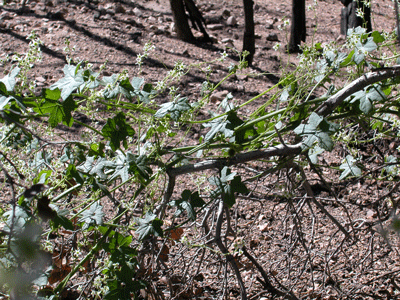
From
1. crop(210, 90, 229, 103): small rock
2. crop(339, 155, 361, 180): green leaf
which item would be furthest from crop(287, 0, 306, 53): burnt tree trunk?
crop(339, 155, 361, 180): green leaf

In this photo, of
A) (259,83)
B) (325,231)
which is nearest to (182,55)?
(259,83)

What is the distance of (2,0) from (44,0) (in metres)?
0.54

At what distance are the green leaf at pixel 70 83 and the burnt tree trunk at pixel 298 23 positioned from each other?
11.9 feet

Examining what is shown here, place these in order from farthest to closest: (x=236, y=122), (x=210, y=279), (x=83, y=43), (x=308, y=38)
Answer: (x=308, y=38)
(x=83, y=43)
(x=210, y=279)
(x=236, y=122)

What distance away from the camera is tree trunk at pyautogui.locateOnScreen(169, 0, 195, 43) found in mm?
4512

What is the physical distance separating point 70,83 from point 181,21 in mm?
3602

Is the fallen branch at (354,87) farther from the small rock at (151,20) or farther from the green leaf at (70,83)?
the small rock at (151,20)

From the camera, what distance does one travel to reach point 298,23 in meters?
4.58

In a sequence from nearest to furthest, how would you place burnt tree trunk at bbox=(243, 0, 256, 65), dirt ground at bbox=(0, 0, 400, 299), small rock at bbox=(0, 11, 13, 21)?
1. dirt ground at bbox=(0, 0, 400, 299)
2. burnt tree trunk at bbox=(243, 0, 256, 65)
3. small rock at bbox=(0, 11, 13, 21)

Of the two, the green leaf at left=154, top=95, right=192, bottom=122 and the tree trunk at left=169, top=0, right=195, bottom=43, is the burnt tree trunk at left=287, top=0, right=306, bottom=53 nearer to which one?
the tree trunk at left=169, top=0, right=195, bottom=43

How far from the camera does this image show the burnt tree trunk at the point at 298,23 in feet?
14.9

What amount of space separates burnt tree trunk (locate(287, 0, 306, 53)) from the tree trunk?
47.2 inches

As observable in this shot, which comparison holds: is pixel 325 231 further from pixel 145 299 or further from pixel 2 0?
pixel 2 0

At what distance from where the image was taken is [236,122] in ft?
4.64
